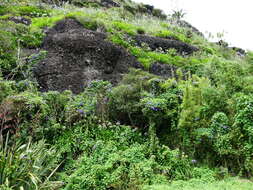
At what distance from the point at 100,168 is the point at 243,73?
3500 mm

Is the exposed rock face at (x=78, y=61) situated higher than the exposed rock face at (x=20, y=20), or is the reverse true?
the exposed rock face at (x=20, y=20)

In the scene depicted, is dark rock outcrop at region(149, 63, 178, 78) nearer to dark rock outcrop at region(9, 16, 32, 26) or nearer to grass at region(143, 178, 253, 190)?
grass at region(143, 178, 253, 190)

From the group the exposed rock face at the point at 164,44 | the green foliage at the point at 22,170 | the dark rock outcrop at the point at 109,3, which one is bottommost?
the green foliage at the point at 22,170

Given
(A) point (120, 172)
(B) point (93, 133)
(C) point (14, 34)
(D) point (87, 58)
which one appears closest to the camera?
(A) point (120, 172)

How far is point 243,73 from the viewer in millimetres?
5078

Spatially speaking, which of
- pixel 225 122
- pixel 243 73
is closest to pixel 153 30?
pixel 243 73

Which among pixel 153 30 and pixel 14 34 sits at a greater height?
pixel 153 30

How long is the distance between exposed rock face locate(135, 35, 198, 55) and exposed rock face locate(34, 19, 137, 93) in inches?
89.6

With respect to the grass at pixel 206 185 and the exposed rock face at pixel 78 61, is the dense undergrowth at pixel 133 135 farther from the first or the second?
the exposed rock face at pixel 78 61

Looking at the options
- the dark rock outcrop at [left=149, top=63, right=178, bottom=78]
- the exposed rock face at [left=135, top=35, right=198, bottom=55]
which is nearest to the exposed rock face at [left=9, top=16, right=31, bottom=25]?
the exposed rock face at [left=135, top=35, right=198, bottom=55]

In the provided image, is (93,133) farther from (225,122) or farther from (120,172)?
(225,122)

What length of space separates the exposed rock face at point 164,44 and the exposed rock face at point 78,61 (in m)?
2.28

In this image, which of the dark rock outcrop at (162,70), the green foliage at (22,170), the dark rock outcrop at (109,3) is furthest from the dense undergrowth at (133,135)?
the dark rock outcrop at (109,3)

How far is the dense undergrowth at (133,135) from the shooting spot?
394 centimetres
